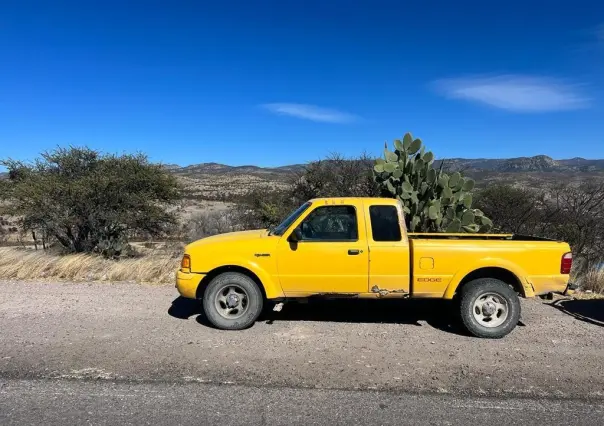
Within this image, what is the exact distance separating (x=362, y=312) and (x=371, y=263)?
128 cm

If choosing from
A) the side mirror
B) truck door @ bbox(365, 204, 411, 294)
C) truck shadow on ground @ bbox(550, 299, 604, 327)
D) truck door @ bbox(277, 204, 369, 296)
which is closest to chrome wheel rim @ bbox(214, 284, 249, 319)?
truck door @ bbox(277, 204, 369, 296)

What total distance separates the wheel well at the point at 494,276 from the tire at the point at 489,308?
17 centimetres

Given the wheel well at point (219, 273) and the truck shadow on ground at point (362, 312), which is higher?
the wheel well at point (219, 273)

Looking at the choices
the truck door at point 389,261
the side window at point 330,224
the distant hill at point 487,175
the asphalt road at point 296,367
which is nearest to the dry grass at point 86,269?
the asphalt road at point 296,367

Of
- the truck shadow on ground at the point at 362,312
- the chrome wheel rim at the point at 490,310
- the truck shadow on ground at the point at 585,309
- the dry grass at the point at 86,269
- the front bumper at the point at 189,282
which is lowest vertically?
the truck shadow on ground at the point at 585,309

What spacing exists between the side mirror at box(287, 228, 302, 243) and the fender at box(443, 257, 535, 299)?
6.83ft

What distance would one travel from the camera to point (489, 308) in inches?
250

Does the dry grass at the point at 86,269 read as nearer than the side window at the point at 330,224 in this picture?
No

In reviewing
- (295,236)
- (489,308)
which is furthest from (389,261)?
(489,308)

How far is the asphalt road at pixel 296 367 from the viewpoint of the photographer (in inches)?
164

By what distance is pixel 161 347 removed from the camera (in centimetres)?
575

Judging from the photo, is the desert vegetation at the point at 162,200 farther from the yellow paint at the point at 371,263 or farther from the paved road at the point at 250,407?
the paved road at the point at 250,407

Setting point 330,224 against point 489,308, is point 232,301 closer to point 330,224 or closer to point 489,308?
point 330,224

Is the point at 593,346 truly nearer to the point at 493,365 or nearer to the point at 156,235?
the point at 493,365
